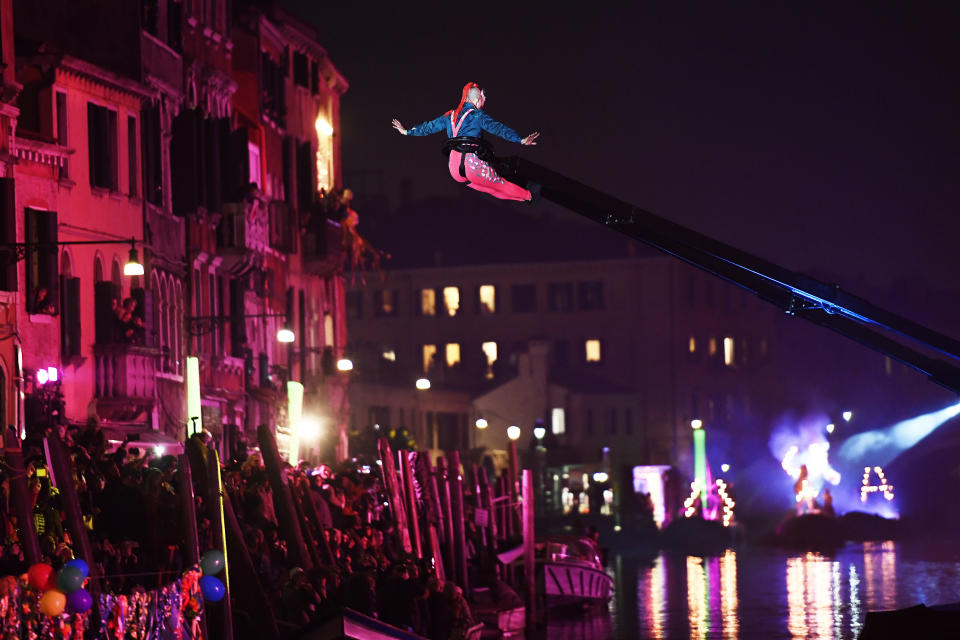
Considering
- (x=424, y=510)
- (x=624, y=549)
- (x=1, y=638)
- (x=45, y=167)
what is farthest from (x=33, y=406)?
(x=624, y=549)

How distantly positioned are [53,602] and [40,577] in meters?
0.25

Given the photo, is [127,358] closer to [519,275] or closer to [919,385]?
[519,275]

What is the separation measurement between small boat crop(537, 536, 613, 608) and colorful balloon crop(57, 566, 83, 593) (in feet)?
72.9

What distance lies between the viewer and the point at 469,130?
13969 mm

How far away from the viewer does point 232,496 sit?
1008 inches

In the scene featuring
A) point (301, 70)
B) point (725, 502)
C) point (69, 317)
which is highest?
point (301, 70)

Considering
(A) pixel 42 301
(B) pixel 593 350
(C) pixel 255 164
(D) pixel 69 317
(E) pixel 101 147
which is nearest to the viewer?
(A) pixel 42 301

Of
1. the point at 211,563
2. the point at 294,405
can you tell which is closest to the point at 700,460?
the point at 294,405

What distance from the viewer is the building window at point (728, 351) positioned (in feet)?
298

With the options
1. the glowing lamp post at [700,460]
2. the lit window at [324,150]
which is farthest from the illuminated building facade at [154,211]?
the glowing lamp post at [700,460]

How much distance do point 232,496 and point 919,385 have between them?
75.3 meters

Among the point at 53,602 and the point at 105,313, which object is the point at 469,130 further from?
the point at 105,313

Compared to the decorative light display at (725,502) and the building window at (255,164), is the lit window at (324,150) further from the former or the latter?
the decorative light display at (725,502)

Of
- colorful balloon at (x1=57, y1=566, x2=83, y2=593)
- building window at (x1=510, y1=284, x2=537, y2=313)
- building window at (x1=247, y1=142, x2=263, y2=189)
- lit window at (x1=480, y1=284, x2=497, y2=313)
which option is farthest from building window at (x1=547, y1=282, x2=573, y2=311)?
colorful balloon at (x1=57, y1=566, x2=83, y2=593)
